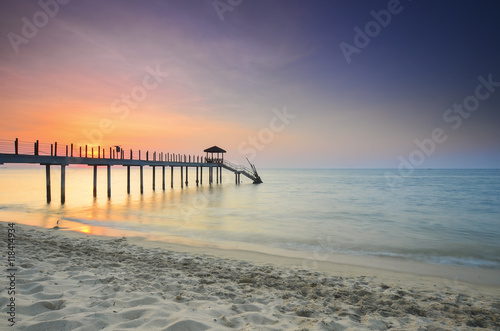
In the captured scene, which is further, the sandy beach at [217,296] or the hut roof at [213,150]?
the hut roof at [213,150]

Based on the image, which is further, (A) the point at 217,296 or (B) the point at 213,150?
(B) the point at 213,150

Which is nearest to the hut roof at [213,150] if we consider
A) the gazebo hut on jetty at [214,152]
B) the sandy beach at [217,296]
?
the gazebo hut on jetty at [214,152]

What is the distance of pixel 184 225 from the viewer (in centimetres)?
1484

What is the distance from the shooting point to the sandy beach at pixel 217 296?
12.0 ft

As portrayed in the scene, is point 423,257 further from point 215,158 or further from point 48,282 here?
point 215,158

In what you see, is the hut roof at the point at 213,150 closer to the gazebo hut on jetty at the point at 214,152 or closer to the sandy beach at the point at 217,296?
the gazebo hut on jetty at the point at 214,152

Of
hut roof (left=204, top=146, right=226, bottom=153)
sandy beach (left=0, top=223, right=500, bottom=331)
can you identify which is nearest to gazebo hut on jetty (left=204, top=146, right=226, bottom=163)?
hut roof (left=204, top=146, right=226, bottom=153)

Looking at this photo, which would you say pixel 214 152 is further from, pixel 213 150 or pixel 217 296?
pixel 217 296

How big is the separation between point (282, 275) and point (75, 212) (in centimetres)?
1681

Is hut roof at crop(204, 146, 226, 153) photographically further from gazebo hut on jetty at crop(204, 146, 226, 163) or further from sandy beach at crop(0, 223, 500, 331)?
sandy beach at crop(0, 223, 500, 331)

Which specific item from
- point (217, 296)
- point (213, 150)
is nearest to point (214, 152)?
point (213, 150)

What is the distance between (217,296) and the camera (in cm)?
478

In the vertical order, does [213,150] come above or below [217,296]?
above

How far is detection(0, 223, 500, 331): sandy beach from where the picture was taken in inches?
144
